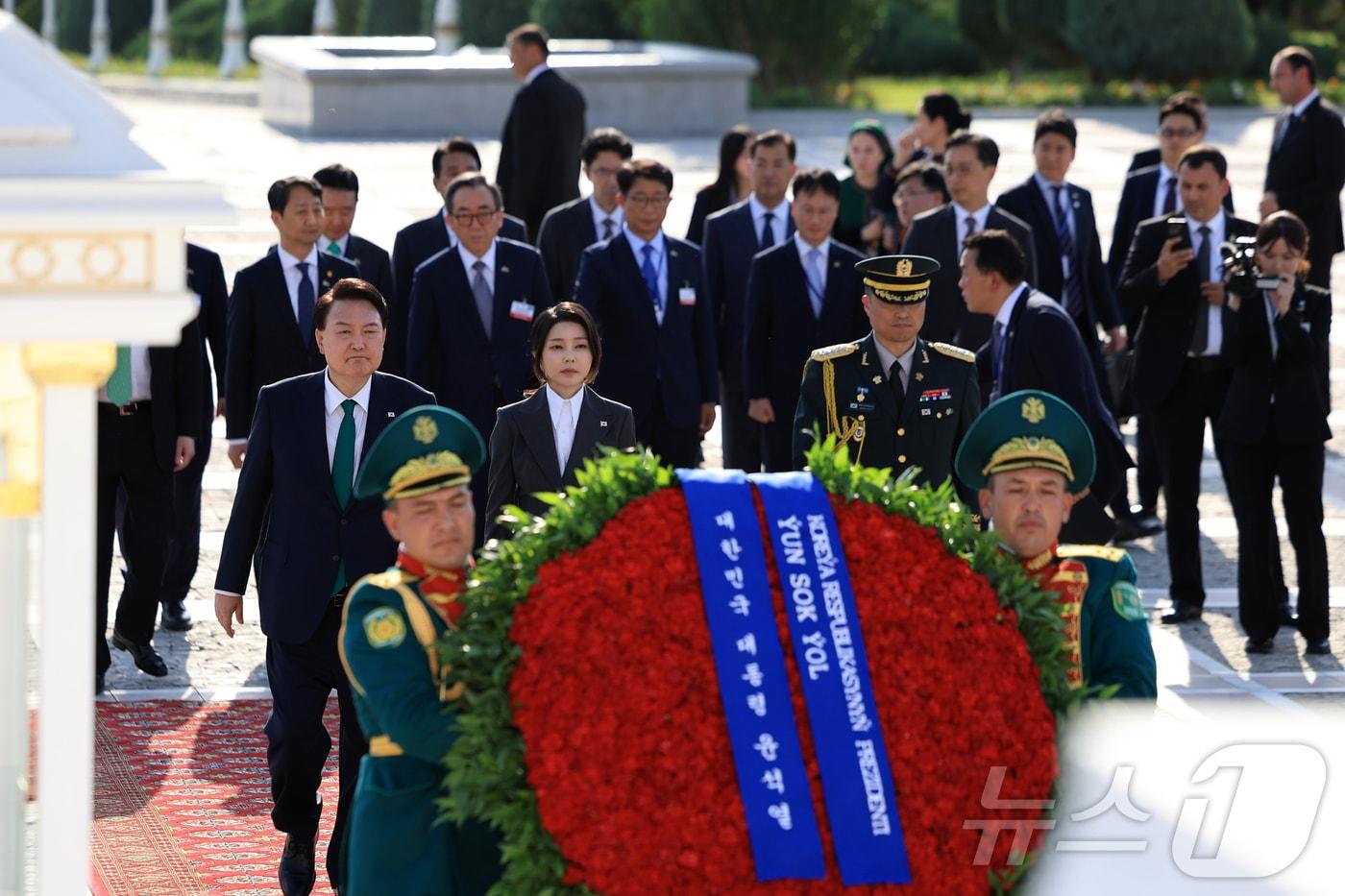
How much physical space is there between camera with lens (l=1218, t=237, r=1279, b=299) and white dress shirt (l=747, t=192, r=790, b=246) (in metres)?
3.15

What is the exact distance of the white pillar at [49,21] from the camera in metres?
56.9

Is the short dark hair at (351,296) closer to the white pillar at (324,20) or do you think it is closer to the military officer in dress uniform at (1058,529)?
the military officer in dress uniform at (1058,529)

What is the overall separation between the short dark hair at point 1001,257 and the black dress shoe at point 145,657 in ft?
12.8

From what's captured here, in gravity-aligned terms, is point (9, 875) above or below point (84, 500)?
below

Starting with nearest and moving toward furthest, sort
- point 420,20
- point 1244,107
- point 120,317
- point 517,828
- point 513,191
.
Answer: point 120,317, point 517,828, point 513,191, point 1244,107, point 420,20

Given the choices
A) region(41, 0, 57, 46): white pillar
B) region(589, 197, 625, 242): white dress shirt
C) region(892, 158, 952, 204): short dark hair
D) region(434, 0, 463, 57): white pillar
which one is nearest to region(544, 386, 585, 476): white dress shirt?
region(589, 197, 625, 242): white dress shirt

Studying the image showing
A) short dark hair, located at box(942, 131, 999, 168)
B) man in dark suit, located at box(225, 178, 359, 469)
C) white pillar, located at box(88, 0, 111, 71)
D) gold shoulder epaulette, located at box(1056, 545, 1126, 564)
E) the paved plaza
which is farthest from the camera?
white pillar, located at box(88, 0, 111, 71)

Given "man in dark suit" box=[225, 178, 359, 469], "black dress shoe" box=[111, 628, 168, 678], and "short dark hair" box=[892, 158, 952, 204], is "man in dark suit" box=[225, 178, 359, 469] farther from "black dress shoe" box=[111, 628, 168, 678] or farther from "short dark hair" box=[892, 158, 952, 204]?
"short dark hair" box=[892, 158, 952, 204]

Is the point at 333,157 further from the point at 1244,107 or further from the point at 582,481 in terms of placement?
the point at 582,481

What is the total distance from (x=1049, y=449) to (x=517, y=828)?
1726mm

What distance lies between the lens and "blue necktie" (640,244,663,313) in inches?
449

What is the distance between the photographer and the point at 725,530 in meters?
5.02

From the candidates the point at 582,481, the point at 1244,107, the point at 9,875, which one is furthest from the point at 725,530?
the point at 1244,107

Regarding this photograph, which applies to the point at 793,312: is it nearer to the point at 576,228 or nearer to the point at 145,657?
the point at 576,228
